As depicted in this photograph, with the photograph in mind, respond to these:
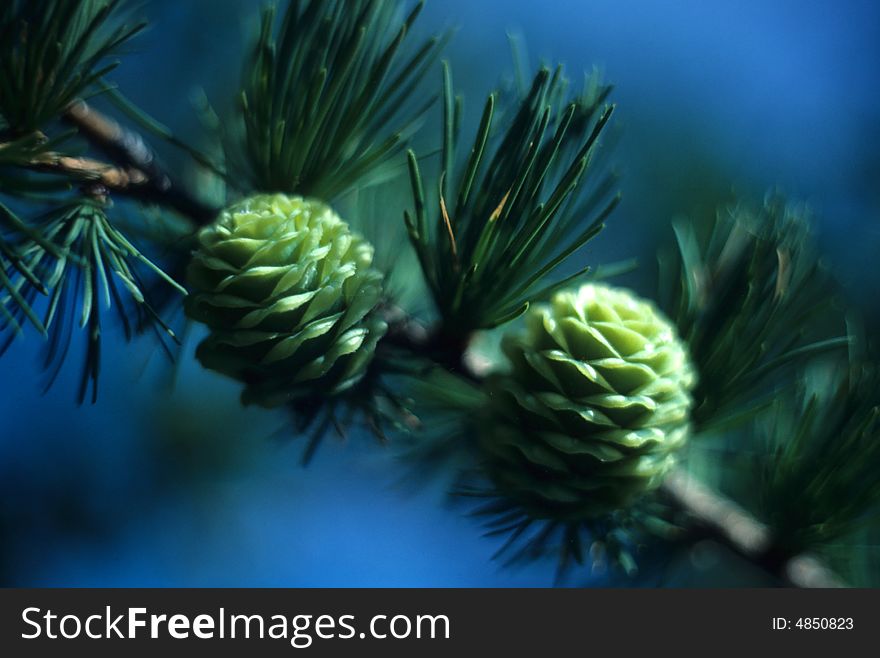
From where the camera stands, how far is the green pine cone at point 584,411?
0.43m

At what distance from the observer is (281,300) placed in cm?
39

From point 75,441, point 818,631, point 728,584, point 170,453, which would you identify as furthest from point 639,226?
point 75,441

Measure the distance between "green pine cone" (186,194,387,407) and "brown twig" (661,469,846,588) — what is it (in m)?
0.24

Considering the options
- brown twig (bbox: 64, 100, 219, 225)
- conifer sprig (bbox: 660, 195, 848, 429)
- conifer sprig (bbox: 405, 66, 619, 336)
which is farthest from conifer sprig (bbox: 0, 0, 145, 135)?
conifer sprig (bbox: 660, 195, 848, 429)

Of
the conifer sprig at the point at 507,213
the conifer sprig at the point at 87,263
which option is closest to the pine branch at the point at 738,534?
the conifer sprig at the point at 507,213

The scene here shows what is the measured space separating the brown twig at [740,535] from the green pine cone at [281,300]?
0.78 ft

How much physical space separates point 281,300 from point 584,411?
0.52ft

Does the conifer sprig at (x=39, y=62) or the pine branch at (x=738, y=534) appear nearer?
the conifer sprig at (x=39, y=62)

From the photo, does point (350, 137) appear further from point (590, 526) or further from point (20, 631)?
point (20, 631)

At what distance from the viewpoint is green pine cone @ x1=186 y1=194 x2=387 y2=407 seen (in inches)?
15.7

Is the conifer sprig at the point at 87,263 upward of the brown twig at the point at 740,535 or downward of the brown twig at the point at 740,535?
upward

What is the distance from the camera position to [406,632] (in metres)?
0.60

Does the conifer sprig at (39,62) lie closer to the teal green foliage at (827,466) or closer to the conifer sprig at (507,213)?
the conifer sprig at (507,213)

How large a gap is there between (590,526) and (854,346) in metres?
0.25
